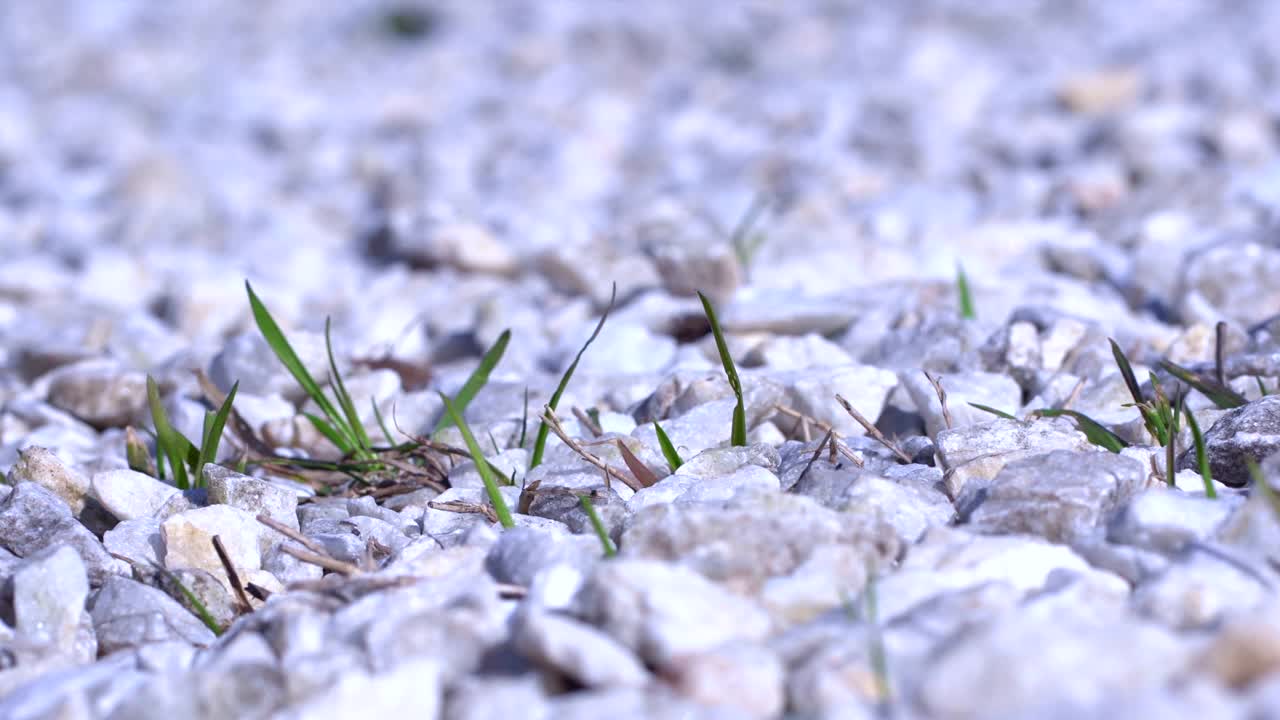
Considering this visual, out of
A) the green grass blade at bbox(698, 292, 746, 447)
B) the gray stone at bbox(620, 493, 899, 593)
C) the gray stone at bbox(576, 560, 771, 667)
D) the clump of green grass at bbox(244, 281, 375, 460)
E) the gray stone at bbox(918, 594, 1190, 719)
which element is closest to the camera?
the gray stone at bbox(918, 594, 1190, 719)

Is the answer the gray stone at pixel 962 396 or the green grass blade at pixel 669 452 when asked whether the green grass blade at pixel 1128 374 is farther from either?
the green grass blade at pixel 669 452

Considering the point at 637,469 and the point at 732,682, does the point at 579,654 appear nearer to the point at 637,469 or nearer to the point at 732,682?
the point at 732,682

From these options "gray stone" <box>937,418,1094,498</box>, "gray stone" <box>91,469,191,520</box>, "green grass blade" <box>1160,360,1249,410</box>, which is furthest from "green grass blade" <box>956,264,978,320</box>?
"gray stone" <box>91,469,191,520</box>

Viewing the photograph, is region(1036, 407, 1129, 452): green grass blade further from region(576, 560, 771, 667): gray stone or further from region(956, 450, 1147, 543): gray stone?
region(576, 560, 771, 667): gray stone

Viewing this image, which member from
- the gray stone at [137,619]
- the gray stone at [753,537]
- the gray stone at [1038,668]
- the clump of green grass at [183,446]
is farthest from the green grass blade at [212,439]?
the gray stone at [1038,668]

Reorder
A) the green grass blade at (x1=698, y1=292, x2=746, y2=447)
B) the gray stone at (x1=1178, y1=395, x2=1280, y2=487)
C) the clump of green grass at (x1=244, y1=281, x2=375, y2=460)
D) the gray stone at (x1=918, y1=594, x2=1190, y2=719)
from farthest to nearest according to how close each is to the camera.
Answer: the clump of green grass at (x1=244, y1=281, x2=375, y2=460) → the green grass blade at (x1=698, y1=292, x2=746, y2=447) → the gray stone at (x1=1178, y1=395, x2=1280, y2=487) → the gray stone at (x1=918, y1=594, x2=1190, y2=719)

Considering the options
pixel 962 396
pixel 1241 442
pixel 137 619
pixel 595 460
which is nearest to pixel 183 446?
pixel 137 619
